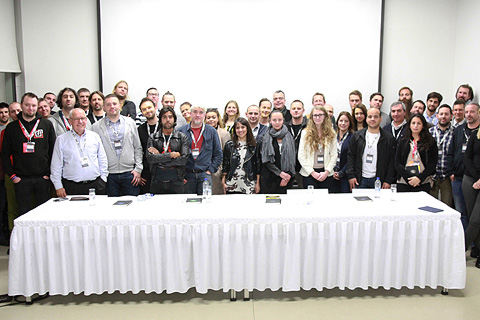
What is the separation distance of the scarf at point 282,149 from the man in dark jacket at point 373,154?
0.65m

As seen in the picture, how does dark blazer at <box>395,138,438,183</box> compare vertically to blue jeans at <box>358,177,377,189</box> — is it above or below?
above

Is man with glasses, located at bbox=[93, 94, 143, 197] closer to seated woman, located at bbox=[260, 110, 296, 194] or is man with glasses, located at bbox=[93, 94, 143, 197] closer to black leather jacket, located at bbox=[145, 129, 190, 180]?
black leather jacket, located at bbox=[145, 129, 190, 180]

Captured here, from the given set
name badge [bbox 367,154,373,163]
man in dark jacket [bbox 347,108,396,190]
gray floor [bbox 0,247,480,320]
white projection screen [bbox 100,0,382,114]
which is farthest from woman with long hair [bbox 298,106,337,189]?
white projection screen [bbox 100,0,382,114]

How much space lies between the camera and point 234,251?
10.6 ft

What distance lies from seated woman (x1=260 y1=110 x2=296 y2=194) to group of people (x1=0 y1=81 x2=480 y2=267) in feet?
0.04

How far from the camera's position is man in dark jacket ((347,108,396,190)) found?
4395 mm

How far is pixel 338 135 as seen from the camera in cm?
488

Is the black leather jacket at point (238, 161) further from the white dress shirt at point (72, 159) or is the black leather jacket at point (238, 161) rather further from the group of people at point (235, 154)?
the white dress shirt at point (72, 159)

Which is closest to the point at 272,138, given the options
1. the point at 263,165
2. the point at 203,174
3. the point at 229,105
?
the point at 263,165

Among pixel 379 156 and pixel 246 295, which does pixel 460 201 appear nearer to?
pixel 379 156

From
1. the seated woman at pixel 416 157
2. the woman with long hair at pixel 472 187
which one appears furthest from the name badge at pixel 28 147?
the woman with long hair at pixel 472 187

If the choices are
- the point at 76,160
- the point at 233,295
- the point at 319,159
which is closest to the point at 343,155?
the point at 319,159

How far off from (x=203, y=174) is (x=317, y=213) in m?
1.65

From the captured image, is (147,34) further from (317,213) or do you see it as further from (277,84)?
(317,213)
